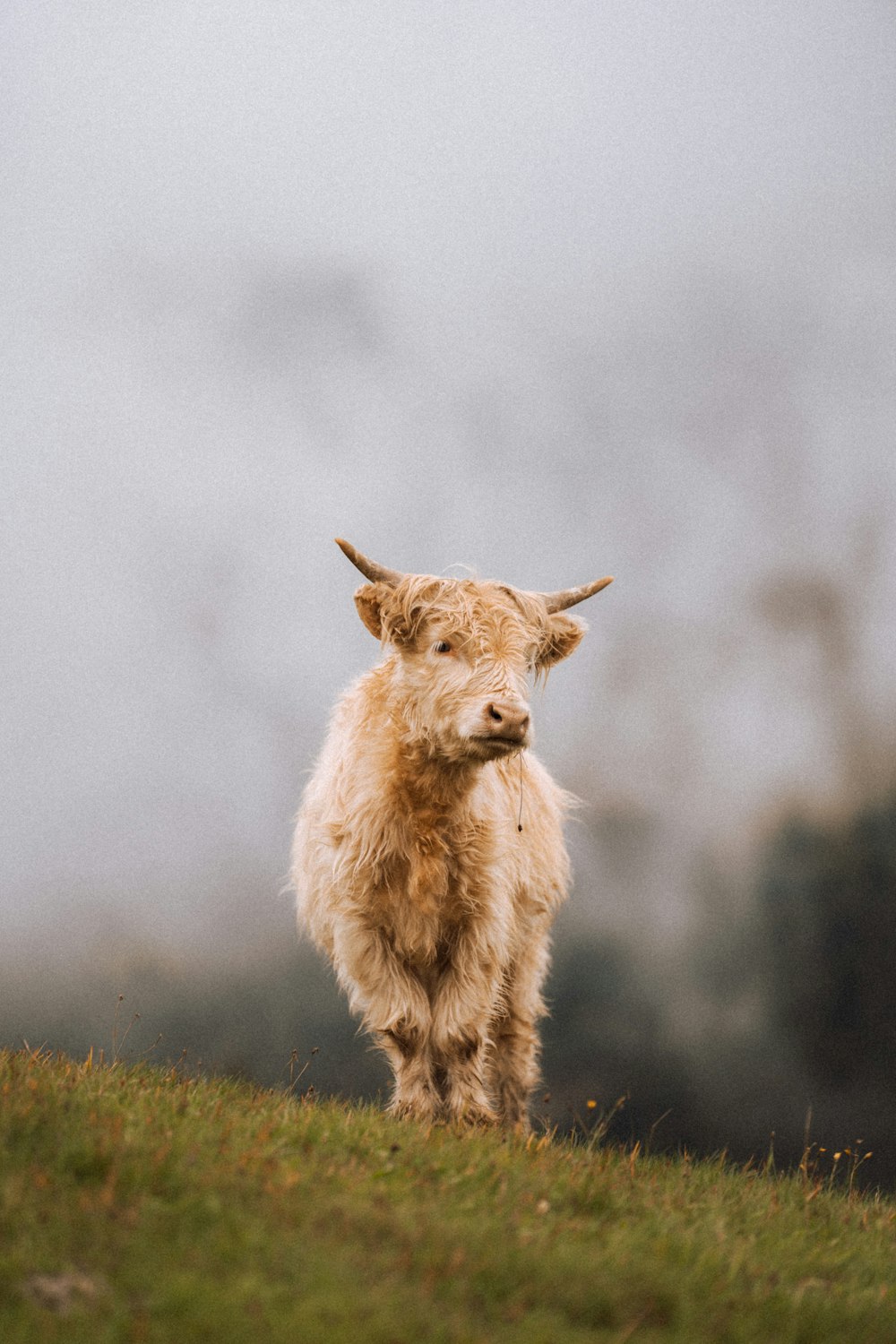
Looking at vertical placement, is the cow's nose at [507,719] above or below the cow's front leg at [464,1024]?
above

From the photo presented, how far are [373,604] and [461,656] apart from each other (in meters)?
0.80

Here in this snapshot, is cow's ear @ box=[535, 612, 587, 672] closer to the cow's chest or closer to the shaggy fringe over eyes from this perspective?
the shaggy fringe over eyes

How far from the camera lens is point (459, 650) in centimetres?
698

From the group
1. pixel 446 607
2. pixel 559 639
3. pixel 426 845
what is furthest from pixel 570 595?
pixel 426 845

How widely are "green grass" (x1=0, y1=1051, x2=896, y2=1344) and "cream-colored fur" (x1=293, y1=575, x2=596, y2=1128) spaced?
1.93m

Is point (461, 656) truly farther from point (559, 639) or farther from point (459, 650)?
point (559, 639)

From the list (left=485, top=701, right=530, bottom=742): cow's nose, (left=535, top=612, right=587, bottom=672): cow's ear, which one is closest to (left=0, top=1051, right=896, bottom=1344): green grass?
(left=485, top=701, right=530, bottom=742): cow's nose

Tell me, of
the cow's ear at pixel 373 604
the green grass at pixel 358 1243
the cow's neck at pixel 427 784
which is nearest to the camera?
the green grass at pixel 358 1243

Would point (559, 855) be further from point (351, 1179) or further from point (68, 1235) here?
point (68, 1235)

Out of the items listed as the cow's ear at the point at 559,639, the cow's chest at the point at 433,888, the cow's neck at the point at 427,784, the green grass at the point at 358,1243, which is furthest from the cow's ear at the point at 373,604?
the green grass at the point at 358,1243

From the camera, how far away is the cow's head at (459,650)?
6562 millimetres

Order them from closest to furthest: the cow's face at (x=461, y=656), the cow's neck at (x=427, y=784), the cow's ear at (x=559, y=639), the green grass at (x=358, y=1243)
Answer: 1. the green grass at (x=358, y=1243)
2. the cow's face at (x=461, y=656)
3. the cow's neck at (x=427, y=784)
4. the cow's ear at (x=559, y=639)

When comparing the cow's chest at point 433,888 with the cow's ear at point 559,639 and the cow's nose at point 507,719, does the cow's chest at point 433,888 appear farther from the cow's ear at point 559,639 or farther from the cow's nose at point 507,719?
the cow's ear at point 559,639

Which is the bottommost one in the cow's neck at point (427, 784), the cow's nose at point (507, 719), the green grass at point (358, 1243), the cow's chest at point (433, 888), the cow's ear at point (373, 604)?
the green grass at point (358, 1243)
